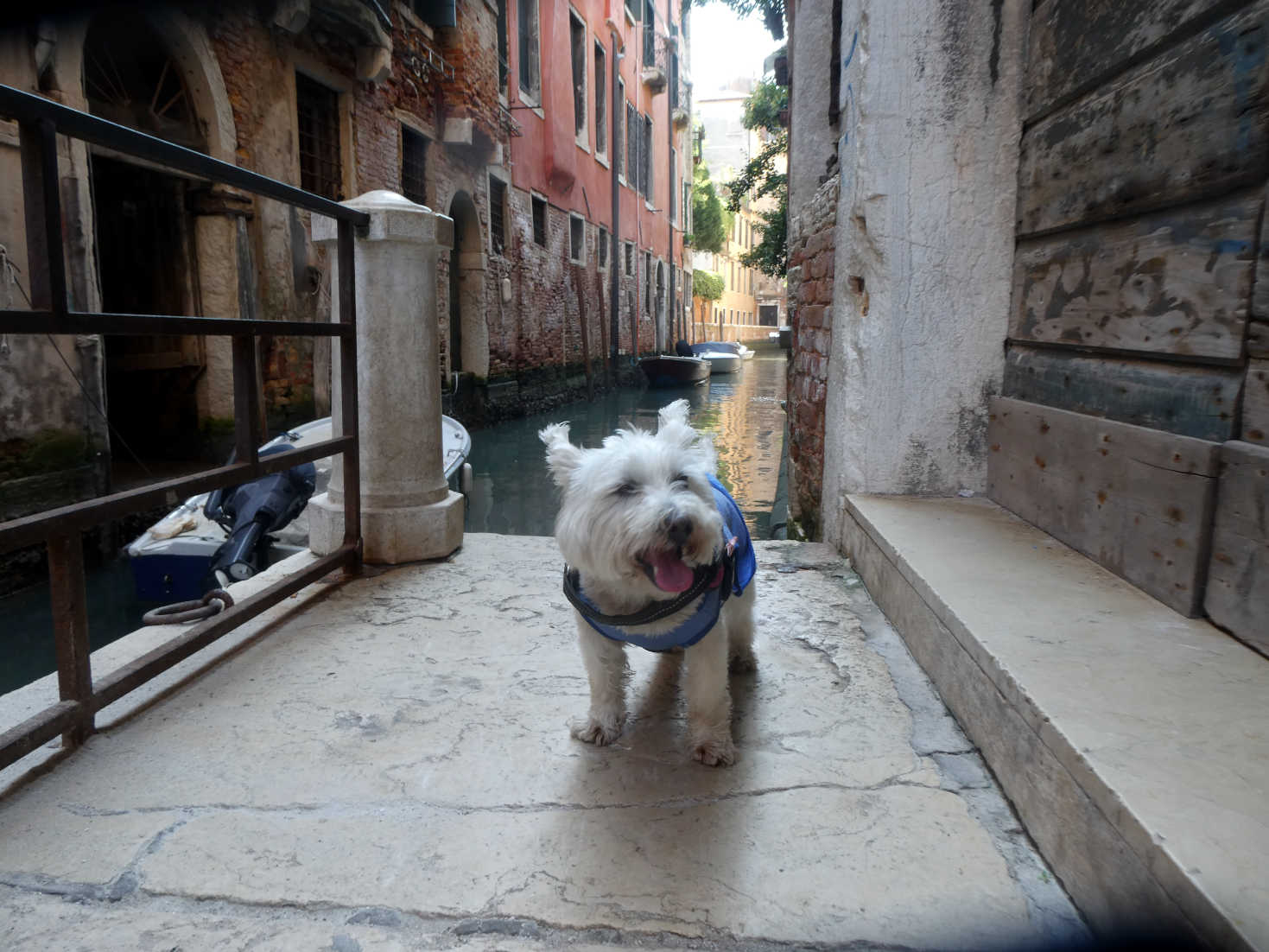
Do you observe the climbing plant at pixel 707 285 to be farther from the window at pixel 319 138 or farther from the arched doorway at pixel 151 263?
the arched doorway at pixel 151 263

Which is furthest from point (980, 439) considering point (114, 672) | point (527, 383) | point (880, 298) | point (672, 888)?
point (527, 383)

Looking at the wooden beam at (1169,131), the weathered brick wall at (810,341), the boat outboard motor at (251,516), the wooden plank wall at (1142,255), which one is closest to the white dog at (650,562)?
the wooden plank wall at (1142,255)

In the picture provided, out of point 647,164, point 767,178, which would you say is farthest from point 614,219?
point 647,164

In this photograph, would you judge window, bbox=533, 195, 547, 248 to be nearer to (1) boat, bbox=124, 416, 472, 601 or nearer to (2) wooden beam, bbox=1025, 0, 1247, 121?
(1) boat, bbox=124, 416, 472, 601

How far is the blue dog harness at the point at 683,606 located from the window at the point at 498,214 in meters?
13.3

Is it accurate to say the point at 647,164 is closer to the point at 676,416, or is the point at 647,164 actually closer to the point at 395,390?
the point at 395,390

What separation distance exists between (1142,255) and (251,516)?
4.89m

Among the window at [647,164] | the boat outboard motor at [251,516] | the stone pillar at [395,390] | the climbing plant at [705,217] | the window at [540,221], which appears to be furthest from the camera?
the climbing plant at [705,217]

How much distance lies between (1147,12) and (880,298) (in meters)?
1.35

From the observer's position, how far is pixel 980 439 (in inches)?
135

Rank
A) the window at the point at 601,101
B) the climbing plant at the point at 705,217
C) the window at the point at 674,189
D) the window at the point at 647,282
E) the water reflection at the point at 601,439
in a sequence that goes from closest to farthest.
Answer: the water reflection at the point at 601,439 → the window at the point at 601,101 → the window at the point at 647,282 → the window at the point at 674,189 → the climbing plant at the point at 705,217

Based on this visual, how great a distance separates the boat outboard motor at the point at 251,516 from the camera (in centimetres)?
500

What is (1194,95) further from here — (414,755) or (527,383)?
(527,383)

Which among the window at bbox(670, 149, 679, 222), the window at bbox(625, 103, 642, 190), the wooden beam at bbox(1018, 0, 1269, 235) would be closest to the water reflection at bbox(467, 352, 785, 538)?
the wooden beam at bbox(1018, 0, 1269, 235)
